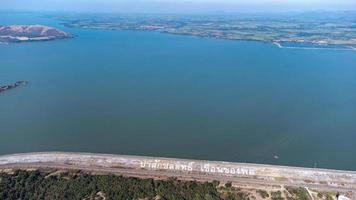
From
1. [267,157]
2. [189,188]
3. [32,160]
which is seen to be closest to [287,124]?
[267,157]

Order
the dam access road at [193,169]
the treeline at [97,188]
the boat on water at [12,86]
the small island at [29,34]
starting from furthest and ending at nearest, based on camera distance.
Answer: the small island at [29,34] → the boat on water at [12,86] → the dam access road at [193,169] → the treeline at [97,188]

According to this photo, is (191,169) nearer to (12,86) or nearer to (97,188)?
(97,188)

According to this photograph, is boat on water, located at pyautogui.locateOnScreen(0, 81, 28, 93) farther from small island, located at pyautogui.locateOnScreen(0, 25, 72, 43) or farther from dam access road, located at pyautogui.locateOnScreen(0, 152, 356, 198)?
small island, located at pyautogui.locateOnScreen(0, 25, 72, 43)

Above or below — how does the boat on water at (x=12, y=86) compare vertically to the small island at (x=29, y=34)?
below

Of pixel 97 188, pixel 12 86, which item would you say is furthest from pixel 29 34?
pixel 97 188

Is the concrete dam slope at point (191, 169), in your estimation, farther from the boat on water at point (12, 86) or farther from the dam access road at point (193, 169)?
the boat on water at point (12, 86)

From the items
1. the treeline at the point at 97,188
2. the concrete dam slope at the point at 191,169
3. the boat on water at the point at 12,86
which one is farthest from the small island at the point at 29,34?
the treeline at the point at 97,188

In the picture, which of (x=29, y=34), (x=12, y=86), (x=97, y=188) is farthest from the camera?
(x=29, y=34)
